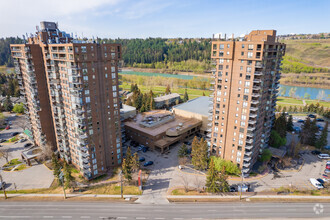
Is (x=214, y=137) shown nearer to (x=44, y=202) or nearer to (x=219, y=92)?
(x=219, y=92)

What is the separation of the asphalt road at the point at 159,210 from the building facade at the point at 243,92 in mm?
13128

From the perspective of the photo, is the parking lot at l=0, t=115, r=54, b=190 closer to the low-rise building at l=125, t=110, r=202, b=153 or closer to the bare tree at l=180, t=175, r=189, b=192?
the low-rise building at l=125, t=110, r=202, b=153

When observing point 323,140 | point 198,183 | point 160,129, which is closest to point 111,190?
point 198,183

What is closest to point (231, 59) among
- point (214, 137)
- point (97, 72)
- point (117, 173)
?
point (214, 137)

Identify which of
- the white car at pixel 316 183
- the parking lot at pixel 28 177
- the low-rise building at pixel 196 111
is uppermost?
the low-rise building at pixel 196 111

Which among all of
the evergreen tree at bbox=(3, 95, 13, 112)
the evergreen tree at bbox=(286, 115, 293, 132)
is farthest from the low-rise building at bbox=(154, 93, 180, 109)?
the evergreen tree at bbox=(3, 95, 13, 112)

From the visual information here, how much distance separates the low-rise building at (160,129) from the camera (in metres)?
74.2

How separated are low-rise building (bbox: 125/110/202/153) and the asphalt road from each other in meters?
26.6

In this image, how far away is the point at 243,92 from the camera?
174 feet

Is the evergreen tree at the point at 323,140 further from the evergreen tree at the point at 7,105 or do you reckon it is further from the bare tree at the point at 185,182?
the evergreen tree at the point at 7,105

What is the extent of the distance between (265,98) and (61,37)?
63.8 metres

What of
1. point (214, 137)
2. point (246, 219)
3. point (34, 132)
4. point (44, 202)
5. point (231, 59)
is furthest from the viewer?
point (34, 132)

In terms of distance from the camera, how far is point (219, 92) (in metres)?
57.4

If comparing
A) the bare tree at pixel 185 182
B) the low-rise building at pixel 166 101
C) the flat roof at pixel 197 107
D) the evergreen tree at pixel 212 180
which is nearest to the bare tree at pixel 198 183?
the evergreen tree at pixel 212 180
